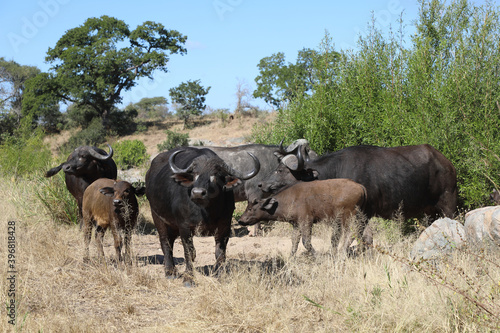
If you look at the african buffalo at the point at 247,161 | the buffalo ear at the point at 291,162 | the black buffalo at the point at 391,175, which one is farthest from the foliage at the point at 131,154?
the black buffalo at the point at 391,175

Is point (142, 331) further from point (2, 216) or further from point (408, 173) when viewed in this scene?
point (2, 216)

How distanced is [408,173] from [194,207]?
388 cm

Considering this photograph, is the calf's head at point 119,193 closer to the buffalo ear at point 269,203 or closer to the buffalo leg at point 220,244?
the buffalo leg at point 220,244

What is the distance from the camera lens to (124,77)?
46.2 metres

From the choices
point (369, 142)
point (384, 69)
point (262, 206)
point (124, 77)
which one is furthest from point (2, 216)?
point (124, 77)

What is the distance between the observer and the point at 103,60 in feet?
143

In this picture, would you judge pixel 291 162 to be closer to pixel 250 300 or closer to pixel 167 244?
pixel 167 244

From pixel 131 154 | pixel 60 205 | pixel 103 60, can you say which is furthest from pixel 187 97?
pixel 60 205

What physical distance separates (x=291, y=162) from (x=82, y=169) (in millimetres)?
3991

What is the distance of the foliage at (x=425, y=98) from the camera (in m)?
9.70

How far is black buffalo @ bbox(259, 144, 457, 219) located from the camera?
8.55m

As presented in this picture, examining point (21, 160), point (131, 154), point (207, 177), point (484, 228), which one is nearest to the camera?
point (207, 177)

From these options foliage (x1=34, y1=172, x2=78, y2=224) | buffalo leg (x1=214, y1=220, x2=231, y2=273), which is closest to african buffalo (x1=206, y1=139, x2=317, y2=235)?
foliage (x1=34, y1=172, x2=78, y2=224)

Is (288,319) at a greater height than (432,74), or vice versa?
(432,74)
